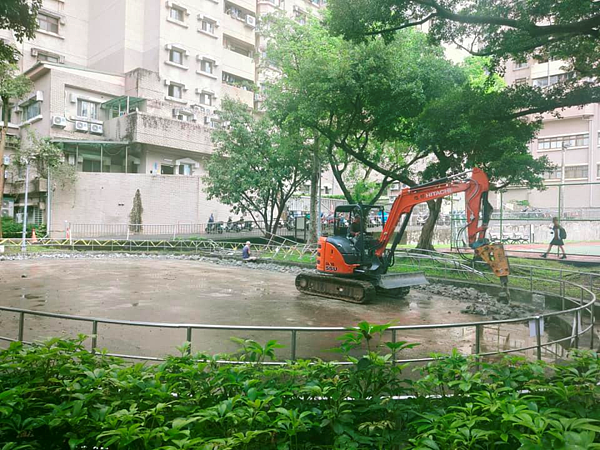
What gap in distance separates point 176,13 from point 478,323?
42494 mm

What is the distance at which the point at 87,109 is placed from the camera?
37062 mm

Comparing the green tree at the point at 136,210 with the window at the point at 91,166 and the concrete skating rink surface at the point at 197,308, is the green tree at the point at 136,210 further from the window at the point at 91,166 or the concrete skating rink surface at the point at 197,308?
the concrete skating rink surface at the point at 197,308

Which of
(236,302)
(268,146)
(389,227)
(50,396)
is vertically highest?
→ (268,146)

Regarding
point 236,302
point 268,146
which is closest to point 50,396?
point 236,302

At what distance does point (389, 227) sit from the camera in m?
13.7

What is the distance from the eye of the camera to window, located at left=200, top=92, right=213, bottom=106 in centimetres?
4312

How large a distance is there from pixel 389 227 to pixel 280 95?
11731 millimetres

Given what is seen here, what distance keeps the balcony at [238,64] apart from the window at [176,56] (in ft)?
17.2

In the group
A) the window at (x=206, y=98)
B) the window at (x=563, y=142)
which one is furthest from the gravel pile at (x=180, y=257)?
the window at (x=563, y=142)

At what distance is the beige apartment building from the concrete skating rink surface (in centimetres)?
1613

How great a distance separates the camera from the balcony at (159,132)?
35.8 metres

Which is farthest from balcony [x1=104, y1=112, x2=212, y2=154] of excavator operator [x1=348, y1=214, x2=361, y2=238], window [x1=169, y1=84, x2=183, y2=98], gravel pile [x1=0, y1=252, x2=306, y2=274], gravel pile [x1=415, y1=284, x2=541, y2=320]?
gravel pile [x1=415, y1=284, x2=541, y2=320]

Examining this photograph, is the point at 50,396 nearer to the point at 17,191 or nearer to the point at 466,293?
the point at 466,293

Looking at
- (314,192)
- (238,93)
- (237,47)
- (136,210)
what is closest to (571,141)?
(314,192)
